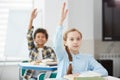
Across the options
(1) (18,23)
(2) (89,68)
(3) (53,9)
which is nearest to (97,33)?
(3) (53,9)

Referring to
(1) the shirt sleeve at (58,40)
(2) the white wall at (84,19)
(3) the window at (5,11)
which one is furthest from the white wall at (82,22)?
(1) the shirt sleeve at (58,40)

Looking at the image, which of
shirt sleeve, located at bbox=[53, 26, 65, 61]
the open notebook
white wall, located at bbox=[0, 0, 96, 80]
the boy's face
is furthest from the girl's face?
white wall, located at bbox=[0, 0, 96, 80]

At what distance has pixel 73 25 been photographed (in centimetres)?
485

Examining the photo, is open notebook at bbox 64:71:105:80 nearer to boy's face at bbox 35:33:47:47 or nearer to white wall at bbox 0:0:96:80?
boy's face at bbox 35:33:47:47

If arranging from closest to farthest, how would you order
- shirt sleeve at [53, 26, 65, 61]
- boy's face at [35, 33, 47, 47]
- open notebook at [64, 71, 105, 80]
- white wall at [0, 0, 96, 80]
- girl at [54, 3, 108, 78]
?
open notebook at [64, 71, 105, 80], shirt sleeve at [53, 26, 65, 61], girl at [54, 3, 108, 78], boy's face at [35, 33, 47, 47], white wall at [0, 0, 96, 80]

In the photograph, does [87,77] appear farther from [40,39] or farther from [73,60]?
[40,39]

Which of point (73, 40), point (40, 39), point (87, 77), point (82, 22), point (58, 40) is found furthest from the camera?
point (82, 22)

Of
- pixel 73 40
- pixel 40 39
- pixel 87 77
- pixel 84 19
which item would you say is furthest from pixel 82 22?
pixel 87 77

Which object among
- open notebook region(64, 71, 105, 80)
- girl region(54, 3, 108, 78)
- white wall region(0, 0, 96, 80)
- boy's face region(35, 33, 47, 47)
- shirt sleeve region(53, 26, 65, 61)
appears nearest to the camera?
open notebook region(64, 71, 105, 80)

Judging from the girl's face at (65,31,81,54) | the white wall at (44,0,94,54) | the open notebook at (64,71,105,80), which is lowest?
the open notebook at (64,71,105,80)

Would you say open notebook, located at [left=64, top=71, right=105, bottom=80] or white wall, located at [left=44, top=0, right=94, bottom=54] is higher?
white wall, located at [left=44, top=0, right=94, bottom=54]

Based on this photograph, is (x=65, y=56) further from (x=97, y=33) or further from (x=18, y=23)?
(x=97, y=33)

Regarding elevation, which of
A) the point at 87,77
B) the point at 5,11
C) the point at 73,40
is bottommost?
the point at 87,77

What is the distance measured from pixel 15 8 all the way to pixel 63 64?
9.10ft
